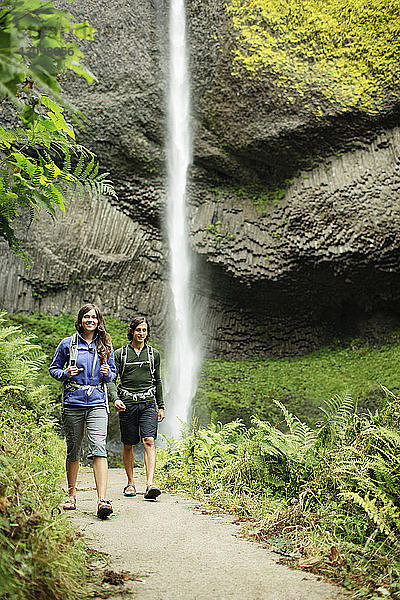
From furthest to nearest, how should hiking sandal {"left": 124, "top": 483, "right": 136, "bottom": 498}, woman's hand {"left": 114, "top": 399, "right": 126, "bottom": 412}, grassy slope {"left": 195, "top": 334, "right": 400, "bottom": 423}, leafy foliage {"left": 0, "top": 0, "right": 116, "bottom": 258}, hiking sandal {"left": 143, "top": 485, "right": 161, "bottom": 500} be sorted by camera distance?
grassy slope {"left": 195, "top": 334, "right": 400, "bottom": 423} → hiking sandal {"left": 124, "top": 483, "right": 136, "bottom": 498} → woman's hand {"left": 114, "top": 399, "right": 126, "bottom": 412} → hiking sandal {"left": 143, "top": 485, "right": 161, "bottom": 500} → leafy foliage {"left": 0, "top": 0, "right": 116, "bottom": 258}

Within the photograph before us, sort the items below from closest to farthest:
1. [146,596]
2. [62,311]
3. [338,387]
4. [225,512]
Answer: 1. [146,596]
2. [225,512]
3. [338,387]
4. [62,311]

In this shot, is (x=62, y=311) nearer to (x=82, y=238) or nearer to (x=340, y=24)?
(x=82, y=238)

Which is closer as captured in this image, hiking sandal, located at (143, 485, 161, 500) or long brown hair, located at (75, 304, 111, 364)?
long brown hair, located at (75, 304, 111, 364)

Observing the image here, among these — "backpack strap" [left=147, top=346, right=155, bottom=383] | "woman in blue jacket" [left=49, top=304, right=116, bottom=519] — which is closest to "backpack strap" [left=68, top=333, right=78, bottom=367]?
"woman in blue jacket" [left=49, top=304, right=116, bottom=519]

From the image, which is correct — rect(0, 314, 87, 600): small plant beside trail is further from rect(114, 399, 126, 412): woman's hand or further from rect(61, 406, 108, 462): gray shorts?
rect(114, 399, 126, 412): woman's hand

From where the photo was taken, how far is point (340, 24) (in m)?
13.5

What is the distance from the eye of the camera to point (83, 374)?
12.8 ft

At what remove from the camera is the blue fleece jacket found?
388 centimetres

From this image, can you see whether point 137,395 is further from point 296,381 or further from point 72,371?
point 296,381

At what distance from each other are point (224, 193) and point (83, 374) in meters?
11.3

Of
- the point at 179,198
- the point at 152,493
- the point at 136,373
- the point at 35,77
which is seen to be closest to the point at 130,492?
the point at 152,493

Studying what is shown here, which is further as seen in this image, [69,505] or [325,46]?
[325,46]

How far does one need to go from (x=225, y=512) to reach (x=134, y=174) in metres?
11.5

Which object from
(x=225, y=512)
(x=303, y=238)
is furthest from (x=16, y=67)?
(x=303, y=238)
